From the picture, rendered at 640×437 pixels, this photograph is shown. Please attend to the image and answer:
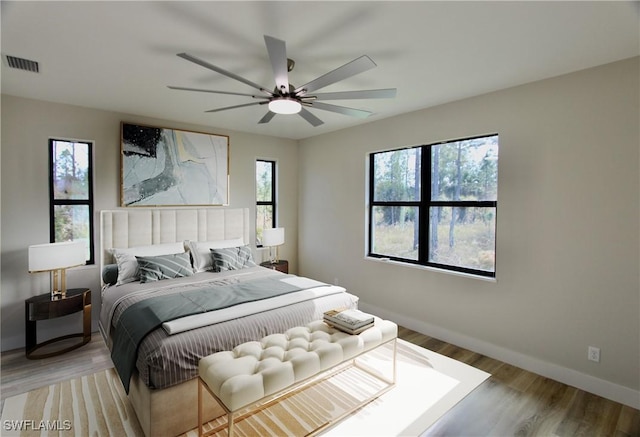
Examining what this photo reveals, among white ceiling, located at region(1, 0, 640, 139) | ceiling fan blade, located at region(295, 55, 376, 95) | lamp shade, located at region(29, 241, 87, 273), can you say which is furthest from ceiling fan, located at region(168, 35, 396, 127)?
lamp shade, located at region(29, 241, 87, 273)

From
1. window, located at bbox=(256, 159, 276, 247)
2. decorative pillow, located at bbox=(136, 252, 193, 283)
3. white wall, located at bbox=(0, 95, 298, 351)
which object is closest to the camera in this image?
white wall, located at bbox=(0, 95, 298, 351)

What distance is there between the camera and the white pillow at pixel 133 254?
3.50 m

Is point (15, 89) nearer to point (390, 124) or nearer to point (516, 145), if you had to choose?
point (390, 124)

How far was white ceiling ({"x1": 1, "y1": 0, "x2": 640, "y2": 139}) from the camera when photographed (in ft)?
6.13

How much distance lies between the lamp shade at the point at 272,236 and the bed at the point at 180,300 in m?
0.33

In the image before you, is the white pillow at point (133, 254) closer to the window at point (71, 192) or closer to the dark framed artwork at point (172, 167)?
the window at point (71, 192)

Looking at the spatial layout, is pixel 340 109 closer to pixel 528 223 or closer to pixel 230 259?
pixel 528 223

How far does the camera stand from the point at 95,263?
3.83 meters

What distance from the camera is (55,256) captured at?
3.14 metres

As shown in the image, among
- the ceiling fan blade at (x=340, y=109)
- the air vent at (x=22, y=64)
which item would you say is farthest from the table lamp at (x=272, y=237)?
the air vent at (x=22, y=64)

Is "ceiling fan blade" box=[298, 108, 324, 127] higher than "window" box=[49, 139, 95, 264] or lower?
higher

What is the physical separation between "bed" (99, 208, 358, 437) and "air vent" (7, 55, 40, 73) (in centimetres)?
164

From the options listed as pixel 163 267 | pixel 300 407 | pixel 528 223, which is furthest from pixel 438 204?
pixel 163 267

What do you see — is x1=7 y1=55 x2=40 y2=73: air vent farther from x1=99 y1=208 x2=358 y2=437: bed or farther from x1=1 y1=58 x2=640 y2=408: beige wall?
x1=99 y1=208 x2=358 y2=437: bed
